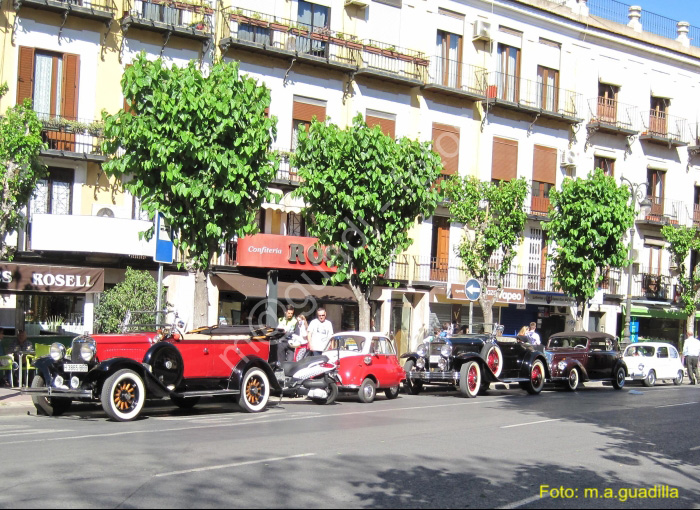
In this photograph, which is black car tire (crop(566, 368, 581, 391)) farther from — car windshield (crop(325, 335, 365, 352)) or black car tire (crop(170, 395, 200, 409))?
black car tire (crop(170, 395, 200, 409))

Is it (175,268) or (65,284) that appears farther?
(175,268)

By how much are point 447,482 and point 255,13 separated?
2274 cm

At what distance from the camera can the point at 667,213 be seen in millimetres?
42375

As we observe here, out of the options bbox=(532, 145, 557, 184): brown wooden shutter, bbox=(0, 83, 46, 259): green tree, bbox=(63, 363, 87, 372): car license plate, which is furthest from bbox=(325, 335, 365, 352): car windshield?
bbox=(532, 145, 557, 184): brown wooden shutter

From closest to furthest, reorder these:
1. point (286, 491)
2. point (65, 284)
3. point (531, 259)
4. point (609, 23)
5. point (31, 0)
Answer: point (286, 491), point (65, 284), point (31, 0), point (531, 259), point (609, 23)

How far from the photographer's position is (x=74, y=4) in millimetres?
25344

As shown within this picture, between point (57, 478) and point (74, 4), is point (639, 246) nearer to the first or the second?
point (74, 4)

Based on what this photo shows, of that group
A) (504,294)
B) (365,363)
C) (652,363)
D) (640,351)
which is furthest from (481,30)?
(365,363)

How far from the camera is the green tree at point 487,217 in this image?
97.0 feet

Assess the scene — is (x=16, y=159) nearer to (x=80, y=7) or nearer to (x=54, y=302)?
(x=54, y=302)

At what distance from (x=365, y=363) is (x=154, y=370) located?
575 centimetres

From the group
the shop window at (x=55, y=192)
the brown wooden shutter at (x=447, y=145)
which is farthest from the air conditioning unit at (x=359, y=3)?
the shop window at (x=55, y=192)

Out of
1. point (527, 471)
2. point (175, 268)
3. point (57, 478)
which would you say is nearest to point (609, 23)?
point (175, 268)

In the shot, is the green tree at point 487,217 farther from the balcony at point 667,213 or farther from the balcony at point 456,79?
the balcony at point 667,213
